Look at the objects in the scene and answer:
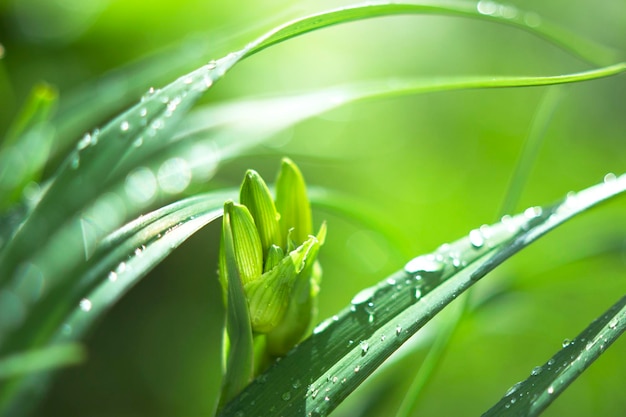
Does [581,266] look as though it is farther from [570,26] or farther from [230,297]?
[570,26]

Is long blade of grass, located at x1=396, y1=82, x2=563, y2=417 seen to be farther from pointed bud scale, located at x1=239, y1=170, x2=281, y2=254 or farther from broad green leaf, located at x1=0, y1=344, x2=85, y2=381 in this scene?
broad green leaf, located at x1=0, y1=344, x2=85, y2=381

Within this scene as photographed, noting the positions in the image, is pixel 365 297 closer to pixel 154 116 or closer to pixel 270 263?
pixel 270 263

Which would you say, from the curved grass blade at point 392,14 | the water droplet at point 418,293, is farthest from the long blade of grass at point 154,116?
the water droplet at point 418,293

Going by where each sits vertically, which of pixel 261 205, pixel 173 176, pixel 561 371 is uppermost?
pixel 173 176

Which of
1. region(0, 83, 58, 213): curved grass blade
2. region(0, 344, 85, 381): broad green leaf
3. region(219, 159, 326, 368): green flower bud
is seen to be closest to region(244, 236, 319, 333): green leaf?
region(219, 159, 326, 368): green flower bud

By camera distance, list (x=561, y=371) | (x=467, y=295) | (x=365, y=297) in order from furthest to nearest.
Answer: (x=467, y=295) < (x=365, y=297) < (x=561, y=371)

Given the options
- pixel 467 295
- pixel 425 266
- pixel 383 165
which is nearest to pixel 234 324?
pixel 425 266

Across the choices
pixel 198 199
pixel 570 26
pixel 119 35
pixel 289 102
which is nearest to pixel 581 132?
Answer: pixel 570 26
